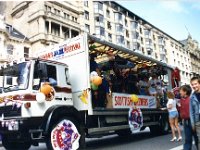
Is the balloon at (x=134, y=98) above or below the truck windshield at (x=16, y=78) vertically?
below

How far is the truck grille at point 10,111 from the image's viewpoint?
767 cm

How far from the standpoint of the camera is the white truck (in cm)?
768

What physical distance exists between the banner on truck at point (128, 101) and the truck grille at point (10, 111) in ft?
10.9

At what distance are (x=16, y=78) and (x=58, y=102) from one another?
126 cm

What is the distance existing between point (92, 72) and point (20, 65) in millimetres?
2118

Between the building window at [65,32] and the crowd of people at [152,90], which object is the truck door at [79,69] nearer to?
the crowd of people at [152,90]

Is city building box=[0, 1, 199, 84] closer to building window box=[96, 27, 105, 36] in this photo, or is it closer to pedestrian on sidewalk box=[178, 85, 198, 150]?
building window box=[96, 27, 105, 36]

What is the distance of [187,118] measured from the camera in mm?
7188

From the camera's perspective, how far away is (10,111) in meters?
7.83

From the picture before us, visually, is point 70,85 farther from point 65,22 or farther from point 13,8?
point 13,8

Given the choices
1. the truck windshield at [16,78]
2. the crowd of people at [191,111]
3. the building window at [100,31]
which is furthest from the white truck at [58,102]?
the building window at [100,31]

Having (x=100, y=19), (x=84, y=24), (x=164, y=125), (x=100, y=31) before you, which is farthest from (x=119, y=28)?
(x=164, y=125)

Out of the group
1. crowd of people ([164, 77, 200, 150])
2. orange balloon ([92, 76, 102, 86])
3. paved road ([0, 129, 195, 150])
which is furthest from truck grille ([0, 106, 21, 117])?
crowd of people ([164, 77, 200, 150])

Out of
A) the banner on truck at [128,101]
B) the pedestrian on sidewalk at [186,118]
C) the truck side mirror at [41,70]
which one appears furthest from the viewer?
the banner on truck at [128,101]
